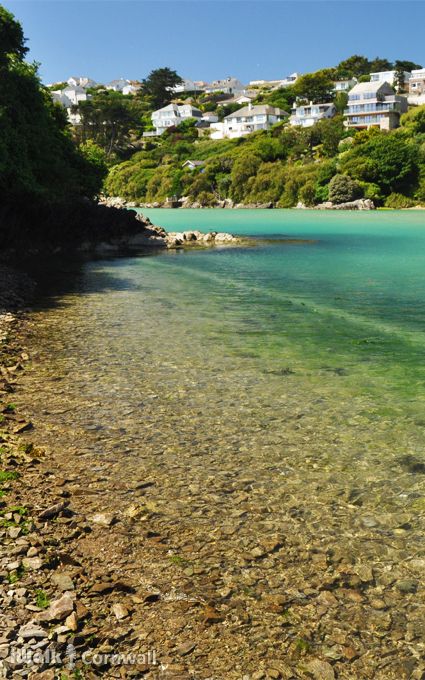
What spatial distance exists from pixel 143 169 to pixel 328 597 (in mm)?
175694

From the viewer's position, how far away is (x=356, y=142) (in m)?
135

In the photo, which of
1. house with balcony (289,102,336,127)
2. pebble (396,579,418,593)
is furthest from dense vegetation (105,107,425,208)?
pebble (396,579,418,593)

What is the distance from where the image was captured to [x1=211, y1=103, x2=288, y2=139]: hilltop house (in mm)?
188625

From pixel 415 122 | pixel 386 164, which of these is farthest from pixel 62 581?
pixel 415 122

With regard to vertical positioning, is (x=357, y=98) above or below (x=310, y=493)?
above

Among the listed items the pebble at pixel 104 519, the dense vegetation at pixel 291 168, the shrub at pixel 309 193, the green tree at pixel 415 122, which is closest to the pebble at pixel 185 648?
the pebble at pixel 104 519

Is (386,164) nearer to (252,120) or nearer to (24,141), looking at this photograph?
(252,120)

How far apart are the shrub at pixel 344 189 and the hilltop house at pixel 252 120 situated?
7444 centimetres

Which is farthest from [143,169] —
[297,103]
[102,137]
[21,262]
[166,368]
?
[166,368]

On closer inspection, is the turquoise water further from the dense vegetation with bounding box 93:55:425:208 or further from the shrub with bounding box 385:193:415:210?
the dense vegetation with bounding box 93:55:425:208

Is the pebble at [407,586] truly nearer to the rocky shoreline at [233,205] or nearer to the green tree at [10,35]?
the green tree at [10,35]

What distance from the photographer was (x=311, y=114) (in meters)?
173

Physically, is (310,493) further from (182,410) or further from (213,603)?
(182,410)

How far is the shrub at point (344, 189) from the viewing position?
120 metres
